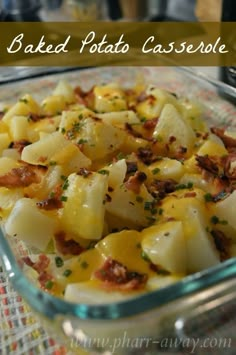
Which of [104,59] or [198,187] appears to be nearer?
[198,187]

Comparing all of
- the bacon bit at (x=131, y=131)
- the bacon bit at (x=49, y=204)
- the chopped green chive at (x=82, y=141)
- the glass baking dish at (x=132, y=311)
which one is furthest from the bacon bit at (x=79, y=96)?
the glass baking dish at (x=132, y=311)

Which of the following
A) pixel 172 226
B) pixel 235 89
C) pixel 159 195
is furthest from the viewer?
pixel 235 89

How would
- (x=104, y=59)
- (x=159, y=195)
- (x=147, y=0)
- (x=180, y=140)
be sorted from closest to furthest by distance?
1. (x=159, y=195)
2. (x=180, y=140)
3. (x=104, y=59)
4. (x=147, y=0)

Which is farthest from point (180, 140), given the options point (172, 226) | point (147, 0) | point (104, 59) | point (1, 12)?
point (1, 12)

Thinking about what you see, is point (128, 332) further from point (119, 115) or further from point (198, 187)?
point (119, 115)

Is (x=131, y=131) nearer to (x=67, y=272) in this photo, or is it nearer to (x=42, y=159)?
(x=42, y=159)

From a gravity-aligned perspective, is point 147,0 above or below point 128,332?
below
